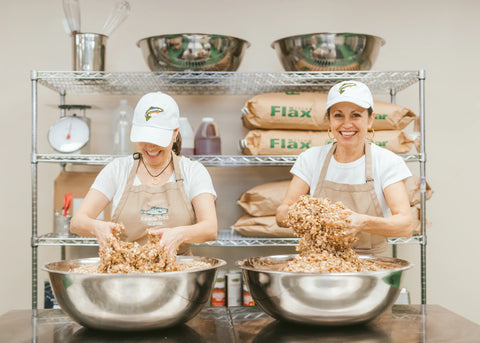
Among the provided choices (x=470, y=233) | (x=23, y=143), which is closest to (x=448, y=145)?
(x=470, y=233)

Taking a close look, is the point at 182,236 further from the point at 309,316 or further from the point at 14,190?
the point at 14,190

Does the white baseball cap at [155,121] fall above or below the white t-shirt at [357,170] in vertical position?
above

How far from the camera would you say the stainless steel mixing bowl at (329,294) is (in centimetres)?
127

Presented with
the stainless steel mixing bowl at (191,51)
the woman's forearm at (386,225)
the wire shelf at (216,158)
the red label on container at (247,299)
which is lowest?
the red label on container at (247,299)

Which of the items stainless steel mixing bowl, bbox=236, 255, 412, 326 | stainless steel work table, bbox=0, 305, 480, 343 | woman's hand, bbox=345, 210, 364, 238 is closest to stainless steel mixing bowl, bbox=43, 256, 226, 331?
stainless steel work table, bbox=0, 305, 480, 343

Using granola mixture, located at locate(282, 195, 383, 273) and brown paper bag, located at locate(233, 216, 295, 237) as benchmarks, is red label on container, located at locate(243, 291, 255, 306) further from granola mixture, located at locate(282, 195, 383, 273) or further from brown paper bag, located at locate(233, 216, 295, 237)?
granola mixture, located at locate(282, 195, 383, 273)

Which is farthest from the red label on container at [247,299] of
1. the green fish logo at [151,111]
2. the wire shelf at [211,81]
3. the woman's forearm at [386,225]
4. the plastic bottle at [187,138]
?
the green fish logo at [151,111]

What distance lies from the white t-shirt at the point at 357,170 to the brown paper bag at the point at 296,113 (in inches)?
31.5

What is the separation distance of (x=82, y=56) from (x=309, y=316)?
2144mm

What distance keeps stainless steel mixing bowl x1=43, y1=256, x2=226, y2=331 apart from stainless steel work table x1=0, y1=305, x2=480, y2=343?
0.16 feet

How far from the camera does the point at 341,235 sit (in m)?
1.52

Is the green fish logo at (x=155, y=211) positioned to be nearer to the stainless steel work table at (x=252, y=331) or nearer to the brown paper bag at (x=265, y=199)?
the stainless steel work table at (x=252, y=331)

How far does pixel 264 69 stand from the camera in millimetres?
3340

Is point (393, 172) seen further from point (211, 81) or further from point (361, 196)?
point (211, 81)
